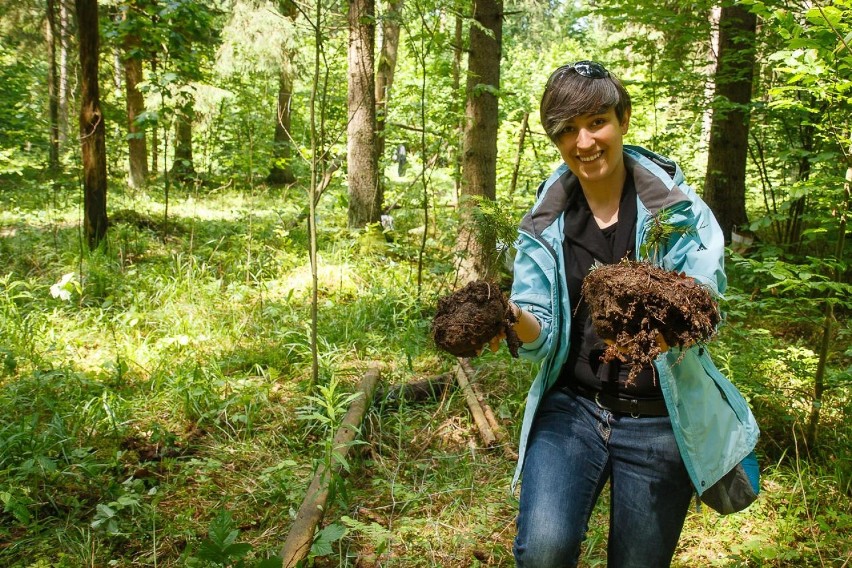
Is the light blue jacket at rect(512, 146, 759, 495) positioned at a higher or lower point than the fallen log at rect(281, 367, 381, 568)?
higher

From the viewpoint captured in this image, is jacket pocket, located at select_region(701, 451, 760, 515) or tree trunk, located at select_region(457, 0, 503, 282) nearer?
jacket pocket, located at select_region(701, 451, 760, 515)

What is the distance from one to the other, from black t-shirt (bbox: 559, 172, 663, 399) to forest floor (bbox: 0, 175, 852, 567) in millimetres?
1222

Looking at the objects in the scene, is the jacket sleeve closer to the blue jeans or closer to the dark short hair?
the blue jeans

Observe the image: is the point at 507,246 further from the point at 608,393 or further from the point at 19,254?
the point at 19,254

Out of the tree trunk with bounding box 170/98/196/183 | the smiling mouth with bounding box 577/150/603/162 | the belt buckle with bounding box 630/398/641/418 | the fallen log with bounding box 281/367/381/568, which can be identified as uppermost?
the tree trunk with bounding box 170/98/196/183

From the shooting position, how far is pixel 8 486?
2.92 metres

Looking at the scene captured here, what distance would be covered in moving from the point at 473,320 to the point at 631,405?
64cm

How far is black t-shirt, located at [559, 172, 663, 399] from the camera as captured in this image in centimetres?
194

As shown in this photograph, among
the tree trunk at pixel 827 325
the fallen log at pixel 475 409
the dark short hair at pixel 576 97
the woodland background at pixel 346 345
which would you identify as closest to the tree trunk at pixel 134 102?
the woodland background at pixel 346 345

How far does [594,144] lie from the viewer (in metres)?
1.98

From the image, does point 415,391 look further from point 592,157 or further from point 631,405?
point 592,157

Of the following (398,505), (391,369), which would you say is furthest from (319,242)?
(398,505)

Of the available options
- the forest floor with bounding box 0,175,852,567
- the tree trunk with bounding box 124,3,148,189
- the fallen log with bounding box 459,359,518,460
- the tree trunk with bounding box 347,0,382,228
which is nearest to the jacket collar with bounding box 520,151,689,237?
the forest floor with bounding box 0,175,852,567

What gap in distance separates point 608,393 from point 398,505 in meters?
1.79
